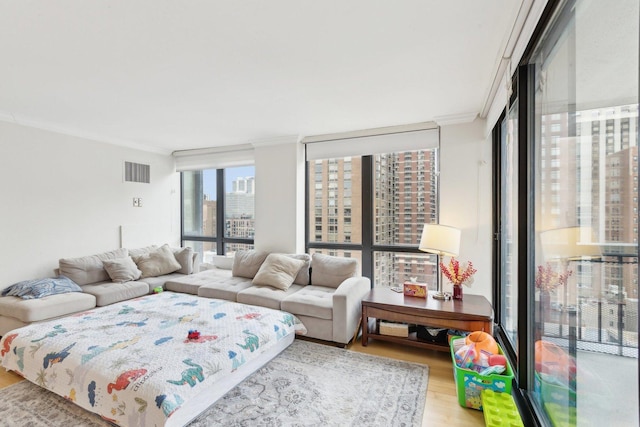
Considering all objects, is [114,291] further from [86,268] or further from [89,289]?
[86,268]

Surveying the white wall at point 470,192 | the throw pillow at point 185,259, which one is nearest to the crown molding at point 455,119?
the white wall at point 470,192

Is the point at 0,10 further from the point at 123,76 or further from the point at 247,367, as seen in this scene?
the point at 247,367

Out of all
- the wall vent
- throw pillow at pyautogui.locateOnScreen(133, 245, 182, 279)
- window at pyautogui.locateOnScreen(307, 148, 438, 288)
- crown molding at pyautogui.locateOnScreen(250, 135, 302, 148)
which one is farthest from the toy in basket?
the wall vent

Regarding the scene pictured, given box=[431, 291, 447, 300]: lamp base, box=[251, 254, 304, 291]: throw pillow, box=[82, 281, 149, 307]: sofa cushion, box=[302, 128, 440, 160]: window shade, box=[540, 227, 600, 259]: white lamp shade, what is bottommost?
box=[82, 281, 149, 307]: sofa cushion

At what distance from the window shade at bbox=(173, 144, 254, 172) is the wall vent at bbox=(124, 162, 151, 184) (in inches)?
21.6

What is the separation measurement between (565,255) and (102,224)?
5071 mm

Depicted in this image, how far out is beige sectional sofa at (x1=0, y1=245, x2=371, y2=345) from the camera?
2.89 metres

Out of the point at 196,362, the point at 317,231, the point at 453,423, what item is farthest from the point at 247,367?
the point at 317,231

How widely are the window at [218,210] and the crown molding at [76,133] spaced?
842 millimetres

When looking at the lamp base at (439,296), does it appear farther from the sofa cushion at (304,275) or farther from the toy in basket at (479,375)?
the sofa cushion at (304,275)

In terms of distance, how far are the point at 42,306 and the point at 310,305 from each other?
101 inches

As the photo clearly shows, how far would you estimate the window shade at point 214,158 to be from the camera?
15.6 feet

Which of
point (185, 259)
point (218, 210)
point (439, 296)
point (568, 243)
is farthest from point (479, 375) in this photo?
point (218, 210)

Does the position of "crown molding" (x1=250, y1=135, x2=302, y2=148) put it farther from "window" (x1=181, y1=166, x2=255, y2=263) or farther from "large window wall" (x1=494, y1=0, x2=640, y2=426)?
"large window wall" (x1=494, y1=0, x2=640, y2=426)
